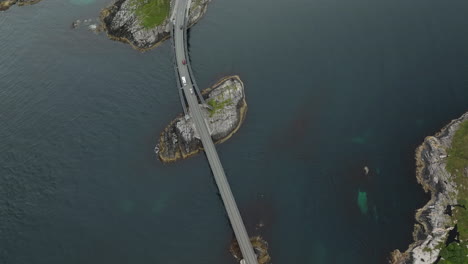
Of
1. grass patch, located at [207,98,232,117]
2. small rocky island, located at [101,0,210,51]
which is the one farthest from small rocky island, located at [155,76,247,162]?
small rocky island, located at [101,0,210,51]

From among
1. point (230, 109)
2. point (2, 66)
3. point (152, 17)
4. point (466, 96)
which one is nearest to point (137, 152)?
point (230, 109)

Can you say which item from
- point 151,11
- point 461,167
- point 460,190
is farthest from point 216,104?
point 460,190

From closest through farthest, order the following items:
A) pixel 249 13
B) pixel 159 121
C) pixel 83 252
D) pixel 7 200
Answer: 1. pixel 83 252
2. pixel 7 200
3. pixel 159 121
4. pixel 249 13

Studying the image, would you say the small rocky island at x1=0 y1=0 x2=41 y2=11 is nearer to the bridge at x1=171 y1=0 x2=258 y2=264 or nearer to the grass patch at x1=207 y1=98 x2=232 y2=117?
the bridge at x1=171 y1=0 x2=258 y2=264

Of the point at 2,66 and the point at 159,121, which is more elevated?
the point at 2,66

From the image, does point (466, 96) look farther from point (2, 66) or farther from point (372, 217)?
point (2, 66)

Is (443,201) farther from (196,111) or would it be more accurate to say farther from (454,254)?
(196,111)

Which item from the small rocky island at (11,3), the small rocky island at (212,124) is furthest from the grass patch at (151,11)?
the small rocky island at (11,3)
